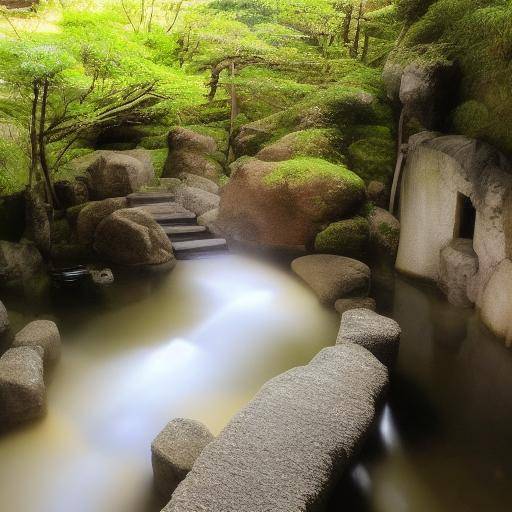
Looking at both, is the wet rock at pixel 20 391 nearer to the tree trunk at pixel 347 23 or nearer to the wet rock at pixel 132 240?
the wet rock at pixel 132 240

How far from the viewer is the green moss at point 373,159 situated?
427 inches

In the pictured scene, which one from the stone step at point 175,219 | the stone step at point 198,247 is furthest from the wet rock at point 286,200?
the stone step at point 175,219

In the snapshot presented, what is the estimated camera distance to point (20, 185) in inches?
320

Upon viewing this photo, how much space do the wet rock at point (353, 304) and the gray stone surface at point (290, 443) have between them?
8.31ft

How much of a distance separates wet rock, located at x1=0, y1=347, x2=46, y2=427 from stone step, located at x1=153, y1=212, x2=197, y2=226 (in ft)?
19.3

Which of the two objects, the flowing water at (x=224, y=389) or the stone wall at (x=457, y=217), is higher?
the stone wall at (x=457, y=217)

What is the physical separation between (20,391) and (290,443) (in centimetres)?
284

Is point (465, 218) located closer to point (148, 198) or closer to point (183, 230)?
point (183, 230)

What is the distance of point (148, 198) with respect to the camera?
11.2 meters

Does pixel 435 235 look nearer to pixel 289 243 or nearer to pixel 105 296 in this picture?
pixel 289 243

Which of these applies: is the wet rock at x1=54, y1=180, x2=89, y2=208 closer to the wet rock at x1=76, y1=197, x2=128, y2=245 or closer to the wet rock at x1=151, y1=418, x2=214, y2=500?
the wet rock at x1=76, y1=197, x2=128, y2=245

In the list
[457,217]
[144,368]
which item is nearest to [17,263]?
[144,368]

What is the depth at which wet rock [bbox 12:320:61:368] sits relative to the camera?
17.7 ft

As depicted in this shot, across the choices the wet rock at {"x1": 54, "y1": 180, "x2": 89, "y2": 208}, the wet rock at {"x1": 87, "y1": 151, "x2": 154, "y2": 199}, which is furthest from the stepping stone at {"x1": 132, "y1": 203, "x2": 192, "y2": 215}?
the wet rock at {"x1": 54, "y1": 180, "x2": 89, "y2": 208}
